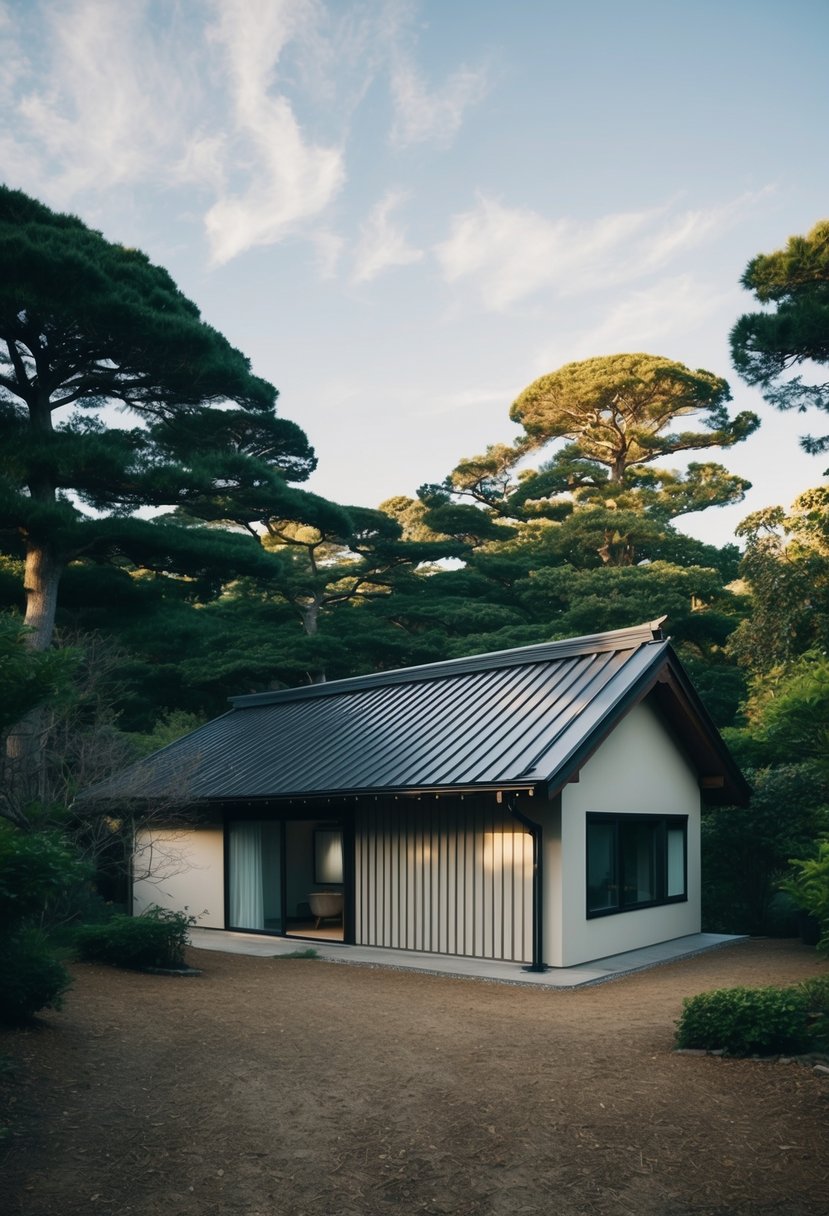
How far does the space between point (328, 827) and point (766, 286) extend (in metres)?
13.1

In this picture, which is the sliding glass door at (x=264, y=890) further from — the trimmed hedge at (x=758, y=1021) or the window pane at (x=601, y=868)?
the trimmed hedge at (x=758, y=1021)

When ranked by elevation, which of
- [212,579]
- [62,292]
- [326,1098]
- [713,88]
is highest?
[713,88]

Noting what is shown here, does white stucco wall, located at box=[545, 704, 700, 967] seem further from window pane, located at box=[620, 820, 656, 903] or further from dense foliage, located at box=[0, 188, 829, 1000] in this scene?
dense foliage, located at box=[0, 188, 829, 1000]

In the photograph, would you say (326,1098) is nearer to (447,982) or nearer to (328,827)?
(447,982)

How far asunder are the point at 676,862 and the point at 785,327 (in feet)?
30.0

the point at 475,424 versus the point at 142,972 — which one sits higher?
the point at 475,424

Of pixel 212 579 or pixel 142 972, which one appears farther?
pixel 212 579

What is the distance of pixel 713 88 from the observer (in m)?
12.6

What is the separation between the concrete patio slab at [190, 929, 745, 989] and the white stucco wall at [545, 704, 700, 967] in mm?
257

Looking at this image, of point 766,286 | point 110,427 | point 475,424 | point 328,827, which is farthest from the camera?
point 475,424

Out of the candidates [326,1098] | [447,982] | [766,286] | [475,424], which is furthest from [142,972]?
[475,424]

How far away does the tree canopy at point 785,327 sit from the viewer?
15734 mm

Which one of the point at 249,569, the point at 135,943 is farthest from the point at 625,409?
the point at 135,943

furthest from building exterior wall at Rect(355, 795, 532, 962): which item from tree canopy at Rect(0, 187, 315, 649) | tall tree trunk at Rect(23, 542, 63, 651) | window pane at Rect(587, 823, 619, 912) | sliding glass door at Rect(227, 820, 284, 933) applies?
tall tree trunk at Rect(23, 542, 63, 651)
